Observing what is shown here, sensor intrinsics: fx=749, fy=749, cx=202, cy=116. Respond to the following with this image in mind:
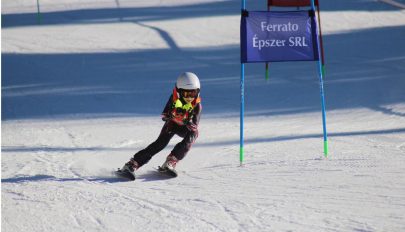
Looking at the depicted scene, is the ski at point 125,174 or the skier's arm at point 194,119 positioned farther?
the skier's arm at point 194,119

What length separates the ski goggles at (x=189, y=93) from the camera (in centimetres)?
746

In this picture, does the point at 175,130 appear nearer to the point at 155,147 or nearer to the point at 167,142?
the point at 167,142

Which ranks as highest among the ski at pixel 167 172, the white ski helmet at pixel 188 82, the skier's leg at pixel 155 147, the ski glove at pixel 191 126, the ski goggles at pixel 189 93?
the white ski helmet at pixel 188 82

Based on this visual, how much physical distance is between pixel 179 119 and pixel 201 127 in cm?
296

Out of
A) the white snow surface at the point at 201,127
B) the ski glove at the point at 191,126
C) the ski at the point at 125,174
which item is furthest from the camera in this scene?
the ski glove at the point at 191,126

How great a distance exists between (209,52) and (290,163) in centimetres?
992

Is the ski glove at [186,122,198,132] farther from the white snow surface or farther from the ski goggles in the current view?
the white snow surface

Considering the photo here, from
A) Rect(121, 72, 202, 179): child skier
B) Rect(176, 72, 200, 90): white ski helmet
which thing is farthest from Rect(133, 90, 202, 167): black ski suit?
Rect(176, 72, 200, 90): white ski helmet

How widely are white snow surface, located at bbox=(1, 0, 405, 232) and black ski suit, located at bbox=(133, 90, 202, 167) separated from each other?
0.23 meters

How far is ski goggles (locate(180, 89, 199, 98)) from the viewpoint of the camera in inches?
294

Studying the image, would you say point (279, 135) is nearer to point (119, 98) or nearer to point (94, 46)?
point (119, 98)

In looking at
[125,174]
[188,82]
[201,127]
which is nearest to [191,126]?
[188,82]

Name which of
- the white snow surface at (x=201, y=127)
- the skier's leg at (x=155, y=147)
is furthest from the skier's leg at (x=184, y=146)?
the white snow surface at (x=201, y=127)

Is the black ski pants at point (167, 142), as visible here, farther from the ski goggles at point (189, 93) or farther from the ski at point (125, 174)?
the ski goggles at point (189, 93)
